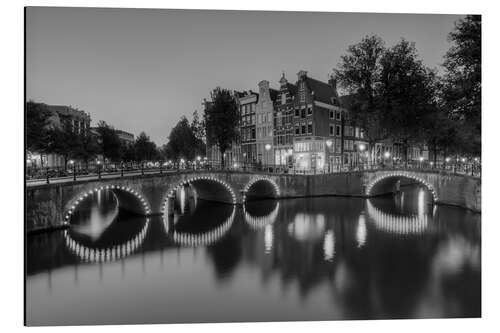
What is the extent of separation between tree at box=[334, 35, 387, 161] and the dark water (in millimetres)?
9881

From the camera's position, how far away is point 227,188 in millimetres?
24859

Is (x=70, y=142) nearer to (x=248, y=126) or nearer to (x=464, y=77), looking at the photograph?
(x=248, y=126)

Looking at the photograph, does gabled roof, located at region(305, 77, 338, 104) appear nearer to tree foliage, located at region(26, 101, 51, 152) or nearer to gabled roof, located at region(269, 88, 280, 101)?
gabled roof, located at region(269, 88, 280, 101)

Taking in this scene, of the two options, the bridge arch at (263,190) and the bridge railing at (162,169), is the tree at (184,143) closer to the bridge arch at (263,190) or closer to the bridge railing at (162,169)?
the bridge arch at (263,190)

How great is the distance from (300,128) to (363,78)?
8629 millimetres

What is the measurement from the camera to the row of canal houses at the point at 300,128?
33.9 meters

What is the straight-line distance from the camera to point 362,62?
1079 inches

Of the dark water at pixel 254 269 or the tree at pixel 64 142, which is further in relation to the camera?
the tree at pixel 64 142

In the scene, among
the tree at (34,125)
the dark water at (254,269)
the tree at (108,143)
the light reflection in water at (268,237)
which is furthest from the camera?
the tree at (108,143)

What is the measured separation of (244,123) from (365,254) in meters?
29.4

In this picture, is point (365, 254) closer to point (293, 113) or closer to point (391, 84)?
point (391, 84)

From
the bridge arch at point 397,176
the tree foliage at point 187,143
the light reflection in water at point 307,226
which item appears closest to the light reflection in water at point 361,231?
the light reflection in water at point 307,226

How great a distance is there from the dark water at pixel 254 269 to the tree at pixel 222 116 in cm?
1339
